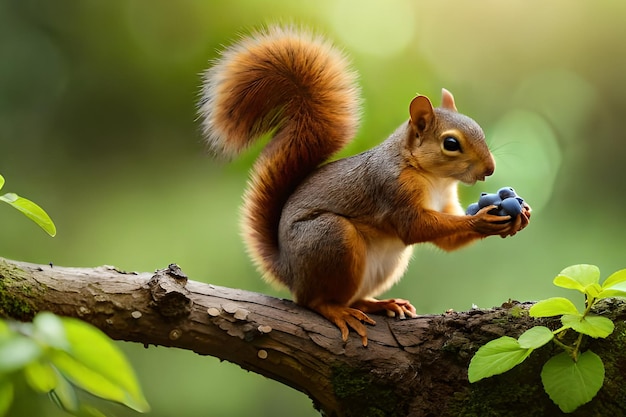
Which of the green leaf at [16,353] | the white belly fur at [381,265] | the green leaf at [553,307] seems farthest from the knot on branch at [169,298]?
the green leaf at [16,353]

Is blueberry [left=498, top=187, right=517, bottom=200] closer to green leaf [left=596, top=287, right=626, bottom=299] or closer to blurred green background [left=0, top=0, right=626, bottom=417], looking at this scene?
green leaf [left=596, top=287, right=626, bottom=299]

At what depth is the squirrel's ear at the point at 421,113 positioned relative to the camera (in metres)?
1.82

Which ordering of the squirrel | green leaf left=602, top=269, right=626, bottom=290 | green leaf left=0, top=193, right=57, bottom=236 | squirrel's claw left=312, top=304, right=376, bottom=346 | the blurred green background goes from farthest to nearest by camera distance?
the blurred green background
the squirrel
squirrel's claw left=312, top=304, right=376, bottom=346
green leaf left=602, top=269, right=626, bottom=290
green leaf left=0, top=193, right=57, bottom=236

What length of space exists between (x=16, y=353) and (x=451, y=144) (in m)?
1.55

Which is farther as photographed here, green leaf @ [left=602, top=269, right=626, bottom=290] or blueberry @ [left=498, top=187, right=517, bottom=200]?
blueberry @ [left=498, top=187, right=517, bottom=200]

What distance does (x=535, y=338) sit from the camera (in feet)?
4.14

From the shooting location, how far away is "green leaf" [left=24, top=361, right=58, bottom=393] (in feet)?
1.47

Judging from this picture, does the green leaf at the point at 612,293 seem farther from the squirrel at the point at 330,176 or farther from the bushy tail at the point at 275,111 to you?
the bushy tail at the point at 275,111

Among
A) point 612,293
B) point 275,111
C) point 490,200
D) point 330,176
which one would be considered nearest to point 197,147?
point 275,111

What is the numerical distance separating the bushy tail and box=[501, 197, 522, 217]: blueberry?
564mm

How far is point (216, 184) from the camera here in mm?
2820

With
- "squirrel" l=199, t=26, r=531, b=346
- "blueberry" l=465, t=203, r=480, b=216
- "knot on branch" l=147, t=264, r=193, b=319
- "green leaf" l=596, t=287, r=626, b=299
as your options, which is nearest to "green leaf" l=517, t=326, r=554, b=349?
"green leaf" l=596, t=287, r=626, b=299

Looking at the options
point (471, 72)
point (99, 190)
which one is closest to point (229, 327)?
point (99, 190)

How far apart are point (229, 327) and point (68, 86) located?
172cm
